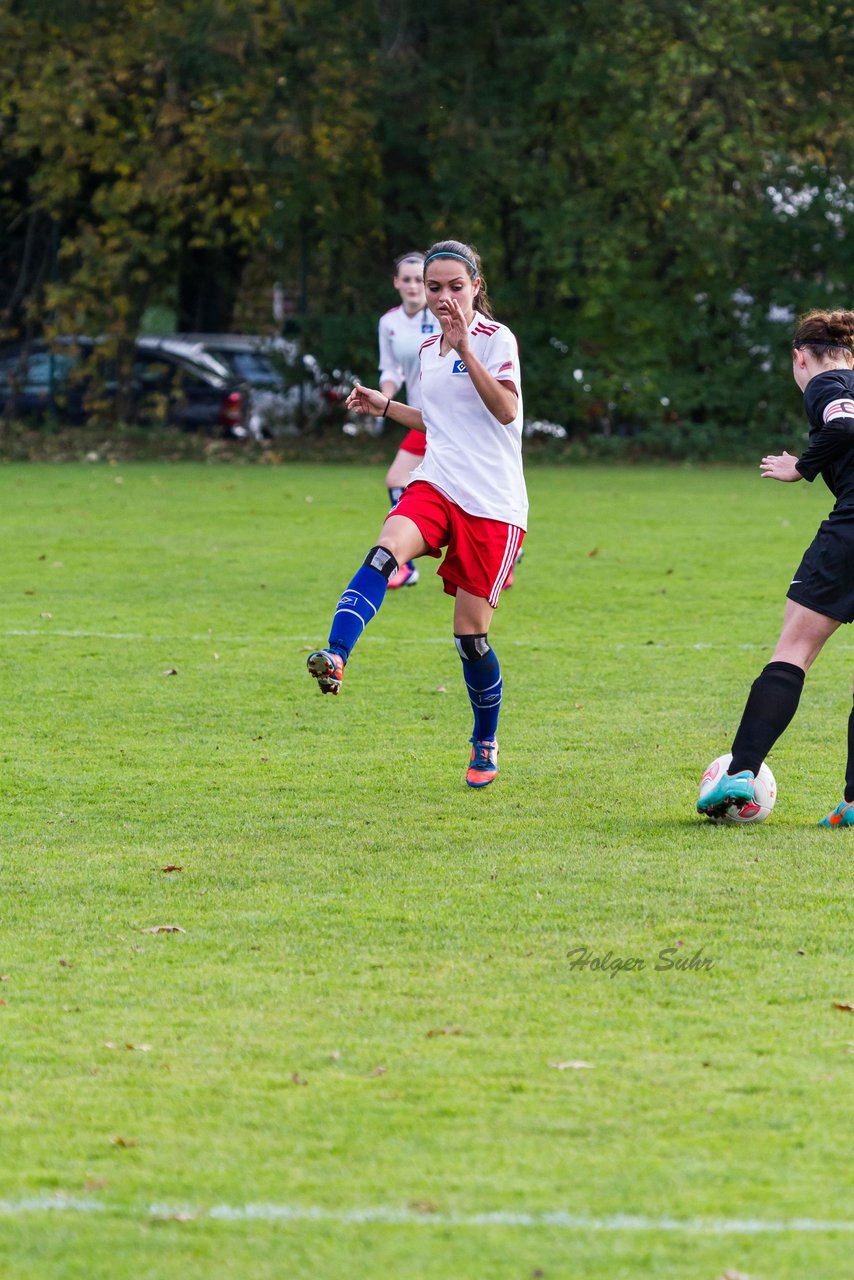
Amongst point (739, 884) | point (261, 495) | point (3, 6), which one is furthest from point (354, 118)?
point (739, 884)

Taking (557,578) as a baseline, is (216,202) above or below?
above

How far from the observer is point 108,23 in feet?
87.7

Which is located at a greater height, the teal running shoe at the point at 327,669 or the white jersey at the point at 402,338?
the white jersey at the point at 402,338

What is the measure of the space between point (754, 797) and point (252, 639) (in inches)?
197

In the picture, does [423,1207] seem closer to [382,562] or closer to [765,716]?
[765,716]

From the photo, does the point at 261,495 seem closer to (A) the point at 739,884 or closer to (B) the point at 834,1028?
(A) the point at 739,884

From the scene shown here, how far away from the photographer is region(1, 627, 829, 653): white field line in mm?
10758

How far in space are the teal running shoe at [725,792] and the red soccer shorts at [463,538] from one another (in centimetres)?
116

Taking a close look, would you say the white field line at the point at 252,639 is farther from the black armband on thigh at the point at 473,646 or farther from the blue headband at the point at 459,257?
the blue headband at the point at 459,257

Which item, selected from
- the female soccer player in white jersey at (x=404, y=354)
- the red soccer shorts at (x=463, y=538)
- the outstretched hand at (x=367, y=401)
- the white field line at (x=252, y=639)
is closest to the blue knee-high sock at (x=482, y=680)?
the red soccer shorts at (x=463, y=538)

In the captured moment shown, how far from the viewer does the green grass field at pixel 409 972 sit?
328 cm

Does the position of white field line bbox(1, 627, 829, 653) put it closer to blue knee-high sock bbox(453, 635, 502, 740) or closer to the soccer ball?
blue knee-high sock bbox(453, 635, 502, 740)

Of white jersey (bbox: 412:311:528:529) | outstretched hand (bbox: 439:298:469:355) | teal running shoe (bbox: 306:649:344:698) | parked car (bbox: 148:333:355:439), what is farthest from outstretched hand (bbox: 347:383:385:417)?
parked car (bbox: 148:333:355:439)

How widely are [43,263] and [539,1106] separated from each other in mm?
25956
